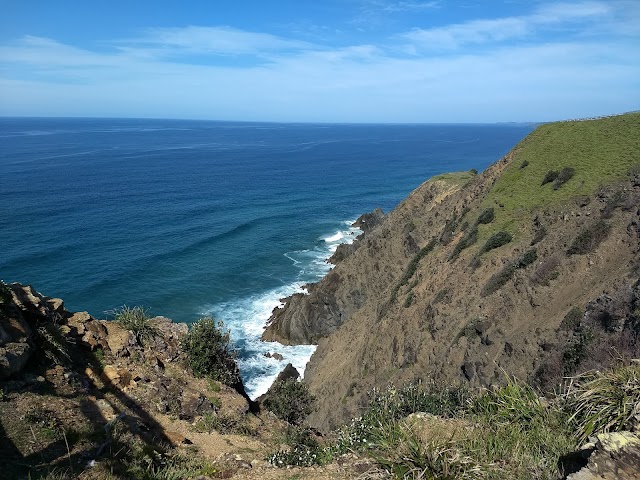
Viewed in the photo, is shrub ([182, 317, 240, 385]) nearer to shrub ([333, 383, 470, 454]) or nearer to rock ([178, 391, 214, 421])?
rock ([178, 391, 214, 421])

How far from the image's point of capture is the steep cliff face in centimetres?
2306

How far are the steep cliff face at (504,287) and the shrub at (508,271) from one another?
8 centimetres

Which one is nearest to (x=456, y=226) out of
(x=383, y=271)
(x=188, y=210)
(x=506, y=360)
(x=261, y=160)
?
(x=383, y=271)

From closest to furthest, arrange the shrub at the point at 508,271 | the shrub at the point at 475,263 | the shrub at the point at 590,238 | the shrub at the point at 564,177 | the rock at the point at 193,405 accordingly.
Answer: the rock at the point at 193,405 → the shrub at the point at 590,238 → the shrub at the point at 508,271 → the shrub at the point at 475,263 → the shrub at the point at 564,177

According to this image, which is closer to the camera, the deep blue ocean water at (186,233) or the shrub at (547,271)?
the shrub at (547,271)

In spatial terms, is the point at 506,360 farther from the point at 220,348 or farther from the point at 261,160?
the point at 261,160

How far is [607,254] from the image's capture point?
84.6ft

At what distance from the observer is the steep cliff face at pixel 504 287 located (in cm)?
2306

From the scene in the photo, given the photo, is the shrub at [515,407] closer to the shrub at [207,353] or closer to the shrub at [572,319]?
the shrub at [572,319]

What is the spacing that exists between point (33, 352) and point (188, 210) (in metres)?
85.0

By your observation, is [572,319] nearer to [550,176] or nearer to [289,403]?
[289,403]

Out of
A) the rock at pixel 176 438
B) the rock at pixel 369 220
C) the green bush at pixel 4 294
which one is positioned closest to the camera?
the rock at pixel 176 438

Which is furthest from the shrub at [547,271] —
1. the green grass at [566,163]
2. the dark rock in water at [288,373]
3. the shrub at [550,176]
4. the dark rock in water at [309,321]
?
the dark rock in water at [309,321]

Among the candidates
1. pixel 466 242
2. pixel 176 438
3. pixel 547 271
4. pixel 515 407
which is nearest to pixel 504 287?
pixel 547 271
